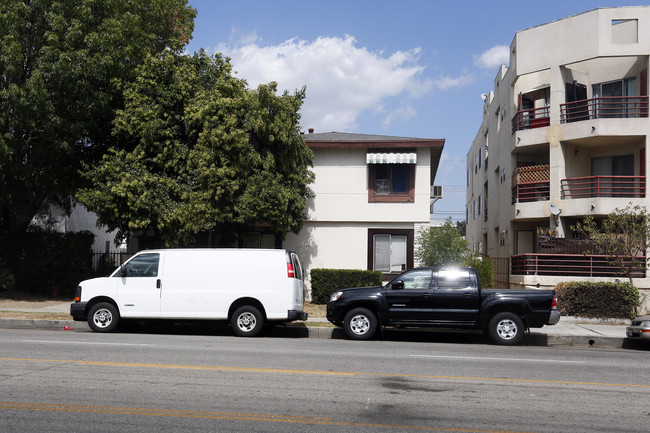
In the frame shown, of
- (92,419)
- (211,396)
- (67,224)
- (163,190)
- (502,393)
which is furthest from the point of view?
(67,224)

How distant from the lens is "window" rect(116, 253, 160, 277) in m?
14.4

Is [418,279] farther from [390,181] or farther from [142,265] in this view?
[390,181]

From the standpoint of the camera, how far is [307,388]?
784cm

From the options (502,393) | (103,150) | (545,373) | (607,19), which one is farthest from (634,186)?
(103,150)

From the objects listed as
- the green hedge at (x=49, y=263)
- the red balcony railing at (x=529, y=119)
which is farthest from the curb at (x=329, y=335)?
the red balcony railing at (x=529, y=119)

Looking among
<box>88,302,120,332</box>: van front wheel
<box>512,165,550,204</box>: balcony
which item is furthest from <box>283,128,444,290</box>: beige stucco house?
<box>88,302,120,332</box>: van front wheel

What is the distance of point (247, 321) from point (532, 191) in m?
15.3

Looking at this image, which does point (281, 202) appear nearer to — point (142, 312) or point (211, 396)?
point (142, 312)

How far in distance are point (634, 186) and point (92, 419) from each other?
21518 millimetres

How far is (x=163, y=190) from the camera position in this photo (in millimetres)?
18859

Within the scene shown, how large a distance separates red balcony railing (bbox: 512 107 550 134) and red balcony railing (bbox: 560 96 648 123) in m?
1.04

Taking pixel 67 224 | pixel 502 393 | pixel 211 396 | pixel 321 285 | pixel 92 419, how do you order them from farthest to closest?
pixel 67 224
pixel 321 285
pixel 502 393
pixel 211 396
pixel 92 419

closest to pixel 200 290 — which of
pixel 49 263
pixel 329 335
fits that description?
pixel 329 335

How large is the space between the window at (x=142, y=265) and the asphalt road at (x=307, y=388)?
7.48 ft
